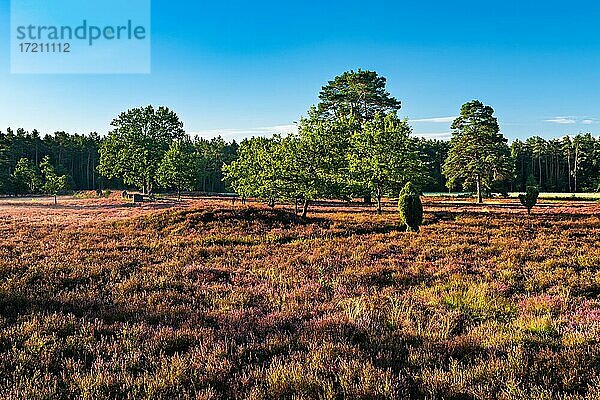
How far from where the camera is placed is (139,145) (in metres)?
57.2

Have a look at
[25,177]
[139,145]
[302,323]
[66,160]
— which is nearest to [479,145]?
[139,145]

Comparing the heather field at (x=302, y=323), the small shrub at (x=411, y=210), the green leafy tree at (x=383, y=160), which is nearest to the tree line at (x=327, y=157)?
the green leafy tree at (x=383, y=160)

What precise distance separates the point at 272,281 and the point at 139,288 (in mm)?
3203

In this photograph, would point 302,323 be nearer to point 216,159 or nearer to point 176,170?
point 176,170

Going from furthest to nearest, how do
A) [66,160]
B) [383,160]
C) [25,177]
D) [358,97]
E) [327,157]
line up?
[66,160] → [25,177] → [358,97] → [383,160] → [327,157]

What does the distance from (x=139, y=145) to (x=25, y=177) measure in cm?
2758

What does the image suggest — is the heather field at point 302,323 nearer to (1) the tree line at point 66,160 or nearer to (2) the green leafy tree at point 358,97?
(2) the green leafy tree at point 358,97

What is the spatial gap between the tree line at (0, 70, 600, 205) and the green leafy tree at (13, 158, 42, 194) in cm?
25

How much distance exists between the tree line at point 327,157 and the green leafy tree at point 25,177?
0.25 meters

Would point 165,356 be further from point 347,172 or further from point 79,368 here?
point 347,172

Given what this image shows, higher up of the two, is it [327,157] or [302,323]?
[327,157]

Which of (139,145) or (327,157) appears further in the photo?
(139,145)

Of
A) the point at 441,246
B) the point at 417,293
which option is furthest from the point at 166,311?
the point at 441,246

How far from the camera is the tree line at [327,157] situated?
29969 millimetres
